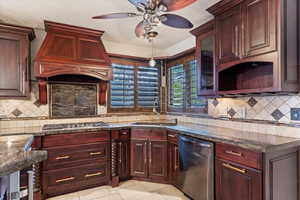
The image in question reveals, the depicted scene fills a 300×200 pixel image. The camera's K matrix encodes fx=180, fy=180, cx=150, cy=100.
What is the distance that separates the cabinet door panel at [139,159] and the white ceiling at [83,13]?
6.26 ft

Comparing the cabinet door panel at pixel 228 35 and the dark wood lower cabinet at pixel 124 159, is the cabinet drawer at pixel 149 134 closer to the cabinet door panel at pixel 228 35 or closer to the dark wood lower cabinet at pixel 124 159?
the dark wood lower cabinet at pixel 124 159

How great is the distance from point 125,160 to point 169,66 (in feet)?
7.10

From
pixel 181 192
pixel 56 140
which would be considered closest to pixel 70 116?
pixel 56 140

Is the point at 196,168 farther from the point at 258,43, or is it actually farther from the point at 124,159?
the point at 258,43

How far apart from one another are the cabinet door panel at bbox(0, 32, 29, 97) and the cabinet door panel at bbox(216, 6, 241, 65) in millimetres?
2675

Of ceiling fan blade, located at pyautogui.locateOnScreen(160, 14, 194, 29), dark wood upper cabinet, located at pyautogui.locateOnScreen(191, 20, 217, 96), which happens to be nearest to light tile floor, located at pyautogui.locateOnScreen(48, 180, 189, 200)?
dark wood upper cabinet, located at pyautogui.locateOnScreen(191, 20, 217, 96)

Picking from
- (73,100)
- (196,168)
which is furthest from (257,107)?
(73,100)

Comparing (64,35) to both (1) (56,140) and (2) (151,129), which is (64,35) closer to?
(1) (56,140)

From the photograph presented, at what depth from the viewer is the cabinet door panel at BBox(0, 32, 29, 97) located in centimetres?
247

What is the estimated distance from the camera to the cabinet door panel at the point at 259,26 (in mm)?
1721

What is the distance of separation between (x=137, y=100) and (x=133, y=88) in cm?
27

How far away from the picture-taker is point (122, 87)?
3.65 m

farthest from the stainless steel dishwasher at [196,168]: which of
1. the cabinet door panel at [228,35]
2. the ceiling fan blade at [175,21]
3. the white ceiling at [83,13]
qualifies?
the white ceiling at [83,13]

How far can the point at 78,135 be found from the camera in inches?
105
